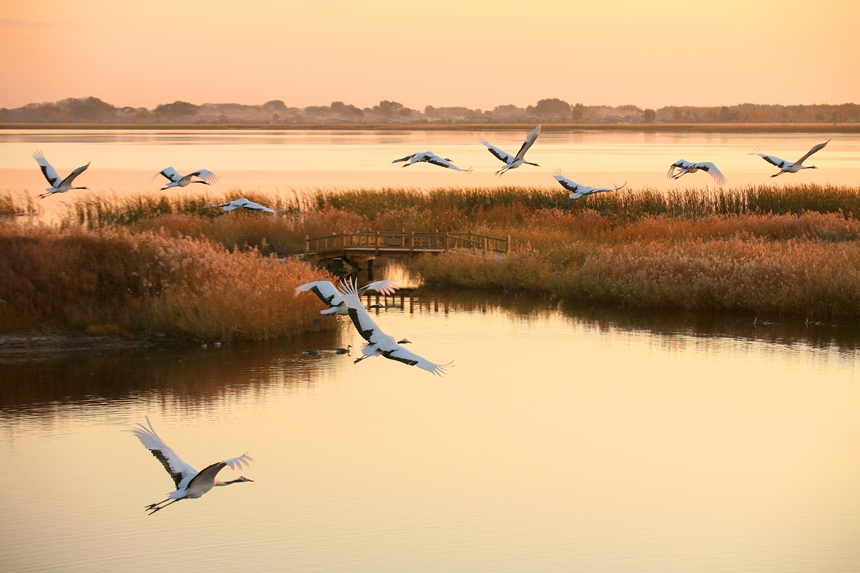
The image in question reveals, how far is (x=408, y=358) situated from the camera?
13352 millimetres

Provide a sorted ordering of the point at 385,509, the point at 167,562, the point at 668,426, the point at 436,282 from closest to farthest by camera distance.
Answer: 1. the point at 167,562
2. the point at 385,509
3. the point at 668,426
4. the point at 436,282

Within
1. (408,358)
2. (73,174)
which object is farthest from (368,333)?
(73,174)

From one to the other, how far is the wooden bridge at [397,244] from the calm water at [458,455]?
9139 mm

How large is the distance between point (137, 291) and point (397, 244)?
45.6ft

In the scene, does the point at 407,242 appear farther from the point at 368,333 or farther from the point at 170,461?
the point at 170,461

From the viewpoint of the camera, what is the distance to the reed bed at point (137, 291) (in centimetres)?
2656

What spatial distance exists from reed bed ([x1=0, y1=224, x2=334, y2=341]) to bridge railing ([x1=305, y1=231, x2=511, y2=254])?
31.7ft

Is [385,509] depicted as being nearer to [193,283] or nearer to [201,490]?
[201,490]

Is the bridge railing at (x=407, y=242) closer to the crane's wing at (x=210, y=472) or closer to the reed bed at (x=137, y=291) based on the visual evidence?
the reed bed at (x=137, y=291)

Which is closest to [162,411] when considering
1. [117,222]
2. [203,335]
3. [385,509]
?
[203,335]

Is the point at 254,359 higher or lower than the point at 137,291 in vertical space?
lower

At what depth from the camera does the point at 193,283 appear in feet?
90.2

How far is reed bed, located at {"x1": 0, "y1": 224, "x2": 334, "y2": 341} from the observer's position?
26.6 metres

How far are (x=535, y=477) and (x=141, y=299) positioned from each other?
43.3 ft
